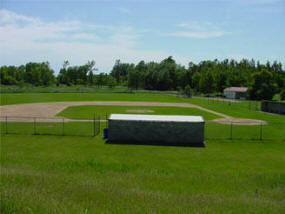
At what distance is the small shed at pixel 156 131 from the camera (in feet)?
84.9

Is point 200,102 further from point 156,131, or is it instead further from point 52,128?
point 156,131

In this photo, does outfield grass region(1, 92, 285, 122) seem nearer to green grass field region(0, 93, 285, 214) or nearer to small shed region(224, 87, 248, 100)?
small shed region(224, 87, 248, 100)

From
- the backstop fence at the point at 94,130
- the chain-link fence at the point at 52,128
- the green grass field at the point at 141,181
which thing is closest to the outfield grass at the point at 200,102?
the backstop fence at the point at 94,130

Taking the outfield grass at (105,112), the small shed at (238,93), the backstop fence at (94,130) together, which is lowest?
the backstop fence at (94,130)

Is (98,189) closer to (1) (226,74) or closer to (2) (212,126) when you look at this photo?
(2) (212,126)

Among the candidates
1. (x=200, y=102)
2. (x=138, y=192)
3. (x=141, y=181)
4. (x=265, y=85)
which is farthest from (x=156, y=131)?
(x=265, y=85)

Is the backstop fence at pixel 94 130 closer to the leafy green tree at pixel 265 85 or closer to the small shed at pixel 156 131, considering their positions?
the small shed at pixel 156 131

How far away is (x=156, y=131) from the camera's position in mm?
26078

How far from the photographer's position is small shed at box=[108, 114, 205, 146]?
25891mm

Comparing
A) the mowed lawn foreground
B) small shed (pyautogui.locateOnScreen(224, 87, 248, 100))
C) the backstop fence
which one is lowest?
the backstop fence

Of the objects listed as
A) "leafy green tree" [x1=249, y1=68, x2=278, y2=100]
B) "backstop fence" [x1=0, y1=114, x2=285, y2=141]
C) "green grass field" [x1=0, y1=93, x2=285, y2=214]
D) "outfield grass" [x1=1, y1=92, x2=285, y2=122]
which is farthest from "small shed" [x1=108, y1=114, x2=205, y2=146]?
"leafy green tree" [x1=249, y1=68, x2=278, y2=100]

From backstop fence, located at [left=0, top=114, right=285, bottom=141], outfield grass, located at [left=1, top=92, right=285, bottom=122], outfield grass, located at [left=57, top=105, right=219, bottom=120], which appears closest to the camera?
backstop fence, located at [left=0, top=114, right=285, bottom=141]

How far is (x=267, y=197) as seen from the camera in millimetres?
8789

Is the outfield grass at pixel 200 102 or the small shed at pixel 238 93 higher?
the small shed at pixel 238 93
